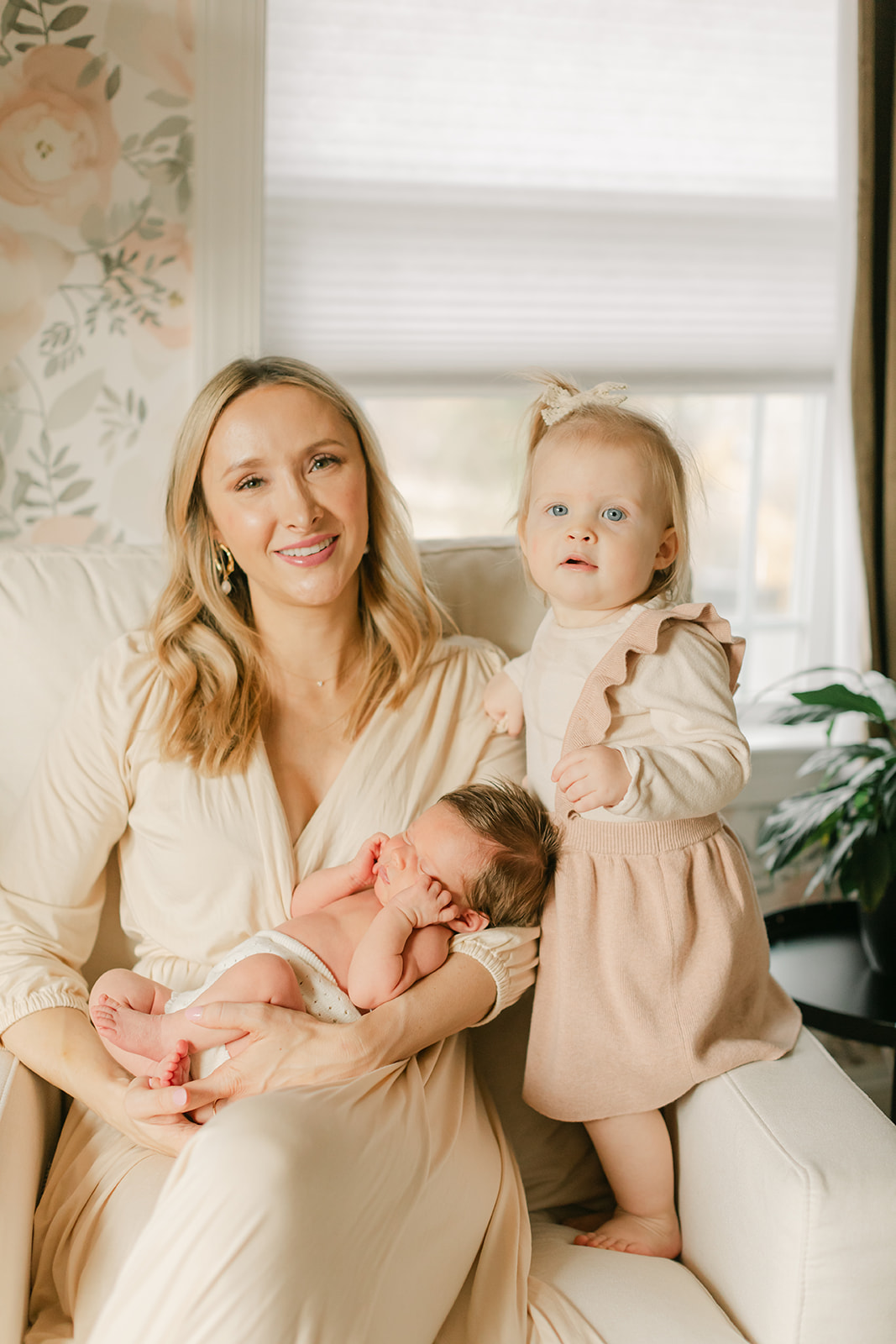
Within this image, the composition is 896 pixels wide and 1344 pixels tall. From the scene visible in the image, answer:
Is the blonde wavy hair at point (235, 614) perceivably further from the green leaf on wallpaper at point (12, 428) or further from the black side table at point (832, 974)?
the black side table at point (832, 974)

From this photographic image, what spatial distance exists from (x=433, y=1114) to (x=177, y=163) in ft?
5.46

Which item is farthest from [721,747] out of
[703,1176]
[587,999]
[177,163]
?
[177,163]

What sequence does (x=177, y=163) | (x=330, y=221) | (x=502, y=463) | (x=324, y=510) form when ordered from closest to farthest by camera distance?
(x=324, y=510) < (x=177, y=163) < (x=330, y=221) < (x=502, y=463)

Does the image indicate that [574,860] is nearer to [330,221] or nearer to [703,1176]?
[703,1176]

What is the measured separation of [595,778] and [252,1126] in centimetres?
50

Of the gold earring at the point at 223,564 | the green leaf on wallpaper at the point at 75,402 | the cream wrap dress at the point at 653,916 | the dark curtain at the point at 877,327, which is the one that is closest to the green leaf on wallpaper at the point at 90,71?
the green leaf on wallpaper at the point at 75,402

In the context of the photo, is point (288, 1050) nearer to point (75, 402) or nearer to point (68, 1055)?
point (68, 1055)

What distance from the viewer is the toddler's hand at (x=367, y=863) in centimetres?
136

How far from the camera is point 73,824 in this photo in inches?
57.1

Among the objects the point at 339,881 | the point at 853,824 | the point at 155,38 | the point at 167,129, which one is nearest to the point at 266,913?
the point at 339,881

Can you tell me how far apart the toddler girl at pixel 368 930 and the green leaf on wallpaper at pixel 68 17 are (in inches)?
59.8

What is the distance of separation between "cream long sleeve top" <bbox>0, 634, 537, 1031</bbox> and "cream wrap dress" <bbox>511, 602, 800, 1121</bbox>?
91mm

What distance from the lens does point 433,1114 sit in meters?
1.20

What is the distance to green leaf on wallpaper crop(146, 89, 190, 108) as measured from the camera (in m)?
1.90
